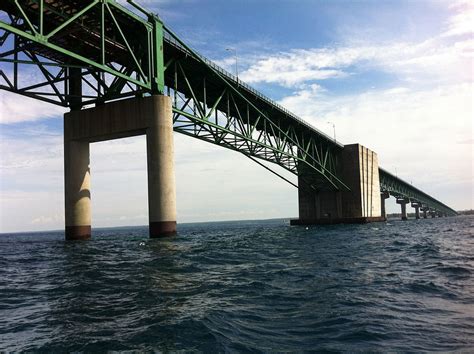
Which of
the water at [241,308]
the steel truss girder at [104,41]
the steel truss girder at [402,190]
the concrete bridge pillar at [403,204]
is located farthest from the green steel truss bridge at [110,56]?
the concrete bridge pillar at [403,204]

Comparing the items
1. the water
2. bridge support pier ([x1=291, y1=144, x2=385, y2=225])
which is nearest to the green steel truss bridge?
the water

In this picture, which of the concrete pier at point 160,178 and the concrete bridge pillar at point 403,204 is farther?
the concrete bridge pillar at point 403,204

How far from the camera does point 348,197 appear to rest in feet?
252

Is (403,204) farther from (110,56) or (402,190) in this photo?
(110,56)

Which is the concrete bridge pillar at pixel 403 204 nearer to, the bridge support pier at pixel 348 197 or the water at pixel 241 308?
the bridge support pier at pixel 348 197

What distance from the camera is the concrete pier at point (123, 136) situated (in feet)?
93.6

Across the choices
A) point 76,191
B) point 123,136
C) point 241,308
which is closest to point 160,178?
point 123,136

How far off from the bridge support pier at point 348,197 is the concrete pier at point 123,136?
4568cm

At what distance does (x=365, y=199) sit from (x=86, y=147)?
57065mm

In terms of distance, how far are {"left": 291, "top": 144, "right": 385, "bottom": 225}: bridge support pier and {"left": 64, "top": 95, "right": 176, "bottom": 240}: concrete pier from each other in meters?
45.7

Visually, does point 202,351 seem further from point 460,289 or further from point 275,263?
point 275,263

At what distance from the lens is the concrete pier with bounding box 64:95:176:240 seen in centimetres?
2853

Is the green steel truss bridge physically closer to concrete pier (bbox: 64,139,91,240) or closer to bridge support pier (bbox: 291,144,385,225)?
concrete pier (bbox: 64,139,91,240)

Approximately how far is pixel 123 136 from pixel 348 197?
54348 mm
